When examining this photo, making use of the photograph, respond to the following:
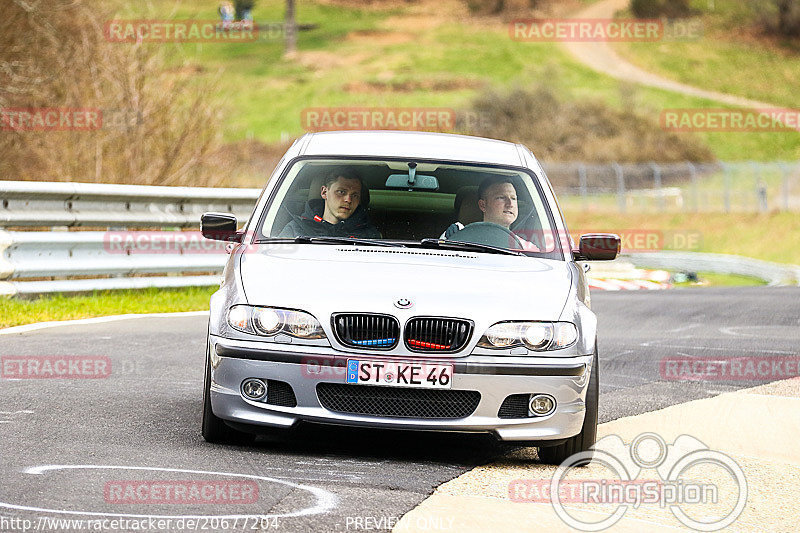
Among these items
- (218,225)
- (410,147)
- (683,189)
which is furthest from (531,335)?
(683,189)

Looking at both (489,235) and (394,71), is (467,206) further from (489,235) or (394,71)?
(394,71)

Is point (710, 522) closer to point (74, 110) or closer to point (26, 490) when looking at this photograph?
point (26, 490)

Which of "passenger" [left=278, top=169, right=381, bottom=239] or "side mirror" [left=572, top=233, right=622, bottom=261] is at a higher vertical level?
"passenger" [left=278, top=169, right=381, bottom=239]

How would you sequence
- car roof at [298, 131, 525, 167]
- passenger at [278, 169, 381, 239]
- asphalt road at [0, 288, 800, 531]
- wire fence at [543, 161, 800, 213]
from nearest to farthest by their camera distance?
1. asphalt road at [0, 288, 800, 531]
2. passenger at [278, 169, 381, 239]
3. car roof at [298, 131, 525, 167]
4. wire fence at [543, 161, 800, 213]

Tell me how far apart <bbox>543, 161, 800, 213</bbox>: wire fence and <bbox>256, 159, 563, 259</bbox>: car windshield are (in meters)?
37.4

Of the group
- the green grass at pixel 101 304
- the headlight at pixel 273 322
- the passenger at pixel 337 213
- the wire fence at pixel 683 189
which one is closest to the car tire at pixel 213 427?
the headlight at pixel 273 322

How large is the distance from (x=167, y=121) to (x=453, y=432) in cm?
1380

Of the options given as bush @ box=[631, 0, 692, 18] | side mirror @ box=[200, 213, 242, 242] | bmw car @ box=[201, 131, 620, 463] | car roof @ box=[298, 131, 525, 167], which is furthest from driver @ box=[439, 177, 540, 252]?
bush @ box=[631, 0, 692, 18]

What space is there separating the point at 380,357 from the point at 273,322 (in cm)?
53

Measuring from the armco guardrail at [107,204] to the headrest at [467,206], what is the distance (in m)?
5.31

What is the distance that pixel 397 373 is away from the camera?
616 cm

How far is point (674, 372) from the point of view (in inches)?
410

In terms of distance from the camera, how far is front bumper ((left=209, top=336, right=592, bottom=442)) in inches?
243

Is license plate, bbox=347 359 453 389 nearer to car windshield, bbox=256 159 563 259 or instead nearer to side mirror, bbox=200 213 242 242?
car windshield, bbox=256 159 563 259
